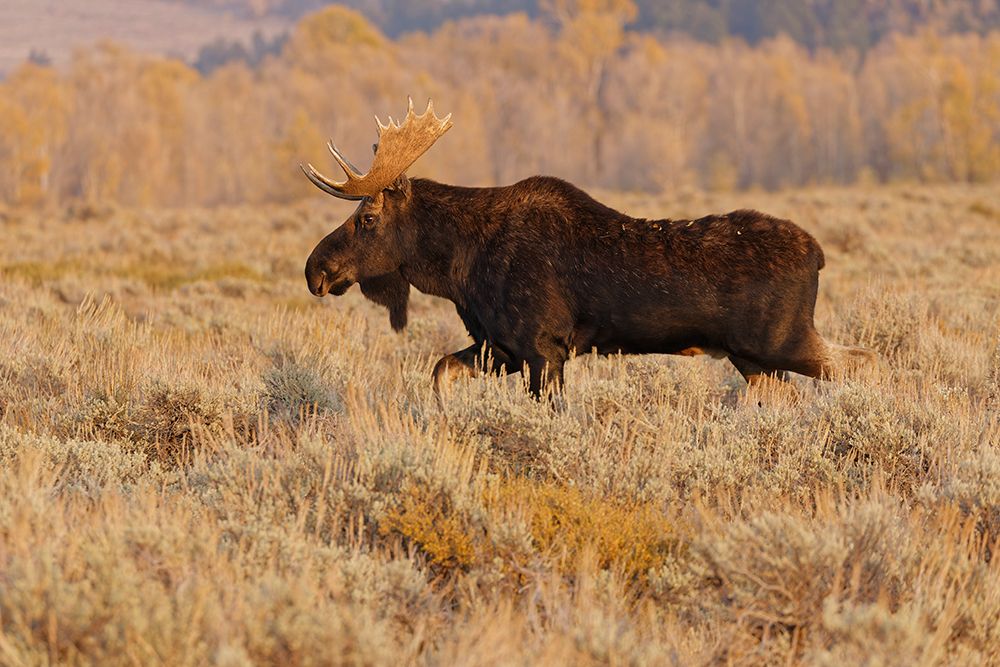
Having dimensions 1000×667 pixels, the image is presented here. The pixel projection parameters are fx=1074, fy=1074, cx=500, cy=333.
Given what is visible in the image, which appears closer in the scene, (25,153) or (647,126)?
(25,153)

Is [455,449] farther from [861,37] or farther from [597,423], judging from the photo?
[861,37]

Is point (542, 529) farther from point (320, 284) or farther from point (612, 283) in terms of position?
point (320, 284)

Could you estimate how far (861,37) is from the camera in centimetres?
18488

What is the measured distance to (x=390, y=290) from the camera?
6992 millimetres

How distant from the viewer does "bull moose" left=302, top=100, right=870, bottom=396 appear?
584 cm

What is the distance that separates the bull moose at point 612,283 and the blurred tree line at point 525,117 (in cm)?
4439

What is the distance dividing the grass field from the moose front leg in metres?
0.23

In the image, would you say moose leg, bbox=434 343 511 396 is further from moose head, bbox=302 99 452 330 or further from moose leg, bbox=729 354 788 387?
moose leg, bbox=729 354 788 387

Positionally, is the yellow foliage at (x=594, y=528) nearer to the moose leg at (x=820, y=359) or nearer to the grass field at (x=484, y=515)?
the grass field at (x=484, y=515)

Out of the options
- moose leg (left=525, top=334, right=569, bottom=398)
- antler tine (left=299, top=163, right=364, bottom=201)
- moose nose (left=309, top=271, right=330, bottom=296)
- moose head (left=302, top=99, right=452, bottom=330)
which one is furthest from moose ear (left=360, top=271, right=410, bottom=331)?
moose leg (left=525, top=334, right=569, bottom=398)

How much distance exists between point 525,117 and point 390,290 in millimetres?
66074

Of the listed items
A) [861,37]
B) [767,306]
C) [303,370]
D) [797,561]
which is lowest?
[303,370]

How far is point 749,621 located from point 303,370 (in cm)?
367

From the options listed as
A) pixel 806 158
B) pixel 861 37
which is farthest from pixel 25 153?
pixel 861 37
